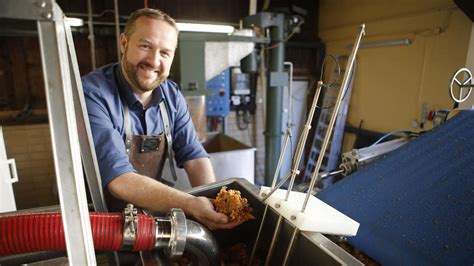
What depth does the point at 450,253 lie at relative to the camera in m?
0.66

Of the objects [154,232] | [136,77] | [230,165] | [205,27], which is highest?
[205,27]

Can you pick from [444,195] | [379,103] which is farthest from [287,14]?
[444,195]

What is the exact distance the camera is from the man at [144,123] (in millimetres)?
999

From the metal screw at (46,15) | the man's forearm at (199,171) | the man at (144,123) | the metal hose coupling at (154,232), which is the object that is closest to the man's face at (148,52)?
the man at (144,123)

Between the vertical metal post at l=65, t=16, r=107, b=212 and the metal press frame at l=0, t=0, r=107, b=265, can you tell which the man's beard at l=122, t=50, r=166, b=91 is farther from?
the metal press frame at l=0, t=0, r=107, b=265

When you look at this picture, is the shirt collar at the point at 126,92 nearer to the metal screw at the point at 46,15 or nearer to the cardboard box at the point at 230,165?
the cardboard box at the point at 230,165

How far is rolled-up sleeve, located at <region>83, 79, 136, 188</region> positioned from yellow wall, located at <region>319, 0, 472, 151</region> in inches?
119

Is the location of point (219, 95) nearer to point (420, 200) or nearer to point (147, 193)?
point (147, 193)

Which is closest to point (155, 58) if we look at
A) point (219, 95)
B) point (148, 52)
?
point (148, 52)

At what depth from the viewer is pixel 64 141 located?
1.51 ft

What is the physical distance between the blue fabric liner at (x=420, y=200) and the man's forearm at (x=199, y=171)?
664mm

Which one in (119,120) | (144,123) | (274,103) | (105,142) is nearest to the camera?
(105,142)

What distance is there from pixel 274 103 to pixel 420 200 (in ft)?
7.73

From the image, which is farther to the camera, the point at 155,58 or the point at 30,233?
the point at 155,58
